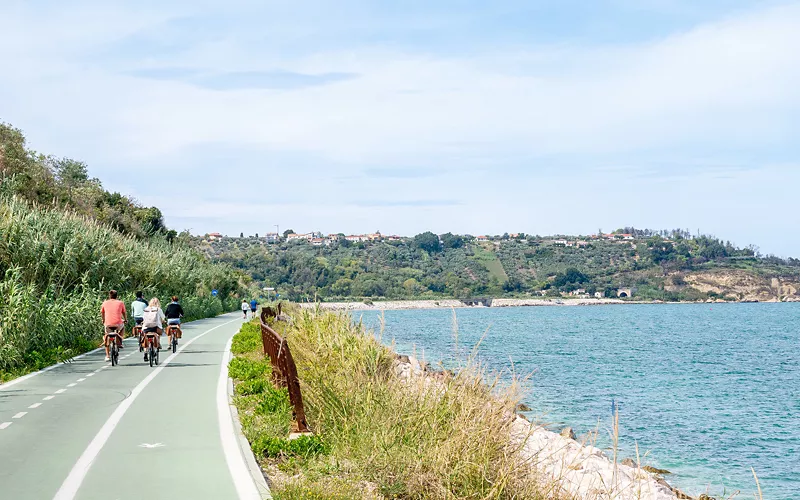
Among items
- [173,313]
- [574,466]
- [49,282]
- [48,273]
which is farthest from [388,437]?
[48,273]

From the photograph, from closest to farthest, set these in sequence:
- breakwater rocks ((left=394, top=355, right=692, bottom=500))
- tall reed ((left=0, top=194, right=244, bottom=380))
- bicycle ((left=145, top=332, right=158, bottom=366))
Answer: breakwater rocks ((left=394, top=355, right=692, bottom=500)) < tall reed ((left=0, top=194, right=244, bottom=380)) < bicycle ((left=145, top=332, right=158, bottom=366))

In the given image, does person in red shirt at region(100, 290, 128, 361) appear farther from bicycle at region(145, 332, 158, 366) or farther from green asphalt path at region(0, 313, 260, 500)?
green asphalt path at region(0, 313, 260, 500)

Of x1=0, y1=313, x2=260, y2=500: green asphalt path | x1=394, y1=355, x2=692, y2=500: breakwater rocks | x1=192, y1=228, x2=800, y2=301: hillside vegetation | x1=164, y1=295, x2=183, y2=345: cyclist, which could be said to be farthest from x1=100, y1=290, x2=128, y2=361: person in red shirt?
x1=192, y1=228, x2=800, y2=301: hillside vegetation

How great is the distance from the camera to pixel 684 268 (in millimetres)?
186375

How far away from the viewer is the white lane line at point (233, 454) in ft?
26.6

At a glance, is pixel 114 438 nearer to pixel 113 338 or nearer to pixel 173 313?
pixel 113 338

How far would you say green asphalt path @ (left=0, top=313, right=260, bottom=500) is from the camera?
8250 millimetres

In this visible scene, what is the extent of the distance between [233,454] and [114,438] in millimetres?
2101

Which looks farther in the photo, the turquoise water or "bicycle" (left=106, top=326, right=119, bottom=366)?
"bicycle" (left=106, top=326, right=119, bottom=366)

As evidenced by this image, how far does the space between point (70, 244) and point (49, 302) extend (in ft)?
9.89

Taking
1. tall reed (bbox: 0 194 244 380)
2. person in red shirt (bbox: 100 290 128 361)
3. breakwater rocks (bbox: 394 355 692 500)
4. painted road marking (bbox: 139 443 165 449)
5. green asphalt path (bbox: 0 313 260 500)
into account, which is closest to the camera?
green asphalt path (bbox: 0 313 260 500)

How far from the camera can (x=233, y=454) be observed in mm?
9898

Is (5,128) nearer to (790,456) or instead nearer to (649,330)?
(790,456)

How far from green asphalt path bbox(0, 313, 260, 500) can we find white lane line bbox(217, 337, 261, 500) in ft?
0.14
